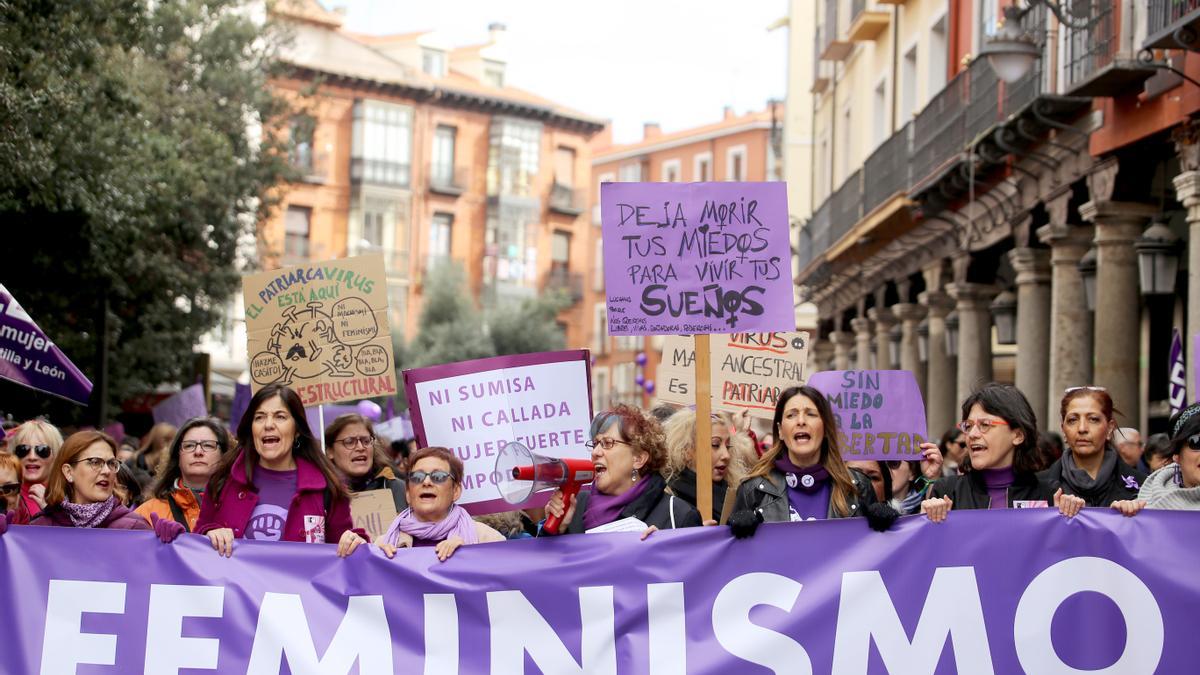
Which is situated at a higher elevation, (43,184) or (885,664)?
(43,184)

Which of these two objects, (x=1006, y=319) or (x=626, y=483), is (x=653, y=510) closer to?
(x=626, y=483)

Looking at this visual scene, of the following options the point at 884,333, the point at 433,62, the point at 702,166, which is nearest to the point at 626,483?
the point at 884,333

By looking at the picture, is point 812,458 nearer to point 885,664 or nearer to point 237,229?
point 885,664

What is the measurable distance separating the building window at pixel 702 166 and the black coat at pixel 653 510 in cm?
6866

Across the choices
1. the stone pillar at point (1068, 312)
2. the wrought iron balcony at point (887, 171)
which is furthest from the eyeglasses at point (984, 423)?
the wrought iron balcony at point (887, 171)

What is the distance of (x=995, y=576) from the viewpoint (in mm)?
6410

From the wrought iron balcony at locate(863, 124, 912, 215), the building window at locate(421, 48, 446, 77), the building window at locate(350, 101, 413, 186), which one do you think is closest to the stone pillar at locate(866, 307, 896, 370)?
the wrought iron balcony at locate(863, 124, 912, 215)

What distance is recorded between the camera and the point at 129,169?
55.6ft

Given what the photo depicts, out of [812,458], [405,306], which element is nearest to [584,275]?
[405,306]

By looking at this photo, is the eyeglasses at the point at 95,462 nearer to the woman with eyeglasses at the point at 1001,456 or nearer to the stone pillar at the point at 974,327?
the woman with eyeglasses at the point at 1001,456

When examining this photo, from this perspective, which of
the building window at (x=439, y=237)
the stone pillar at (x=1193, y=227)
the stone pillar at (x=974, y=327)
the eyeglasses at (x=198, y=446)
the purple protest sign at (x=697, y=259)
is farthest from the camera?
the building window at (x=439, y=237)

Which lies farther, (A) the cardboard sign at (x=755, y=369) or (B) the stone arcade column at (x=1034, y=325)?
(B) the stone arcade column at (x=1034, y=325)

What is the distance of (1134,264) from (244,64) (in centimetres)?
1587

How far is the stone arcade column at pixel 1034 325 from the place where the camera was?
1986cm
